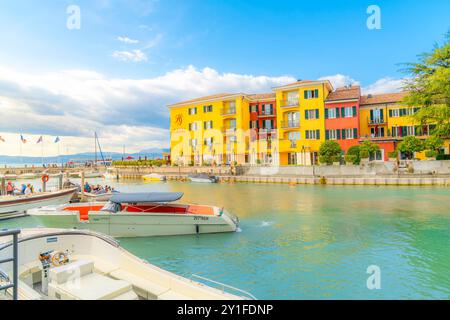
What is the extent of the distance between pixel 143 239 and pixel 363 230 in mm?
11056

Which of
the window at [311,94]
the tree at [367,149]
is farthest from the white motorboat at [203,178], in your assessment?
the tree at [367,149]

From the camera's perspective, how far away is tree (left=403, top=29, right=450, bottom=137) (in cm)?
3666

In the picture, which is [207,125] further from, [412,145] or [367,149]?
[412,145]

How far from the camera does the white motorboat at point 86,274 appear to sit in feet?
16.9

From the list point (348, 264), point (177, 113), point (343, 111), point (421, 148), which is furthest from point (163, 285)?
point (177, 113)

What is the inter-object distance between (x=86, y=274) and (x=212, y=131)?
50.8 m

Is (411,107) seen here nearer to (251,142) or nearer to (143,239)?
(251,142)

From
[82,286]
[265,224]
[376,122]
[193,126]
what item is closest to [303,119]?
[376,122]

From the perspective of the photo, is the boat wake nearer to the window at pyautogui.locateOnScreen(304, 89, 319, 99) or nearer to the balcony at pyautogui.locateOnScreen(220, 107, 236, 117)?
the window at pyautogui.locateOnScreen(304, 89, 319, 99)

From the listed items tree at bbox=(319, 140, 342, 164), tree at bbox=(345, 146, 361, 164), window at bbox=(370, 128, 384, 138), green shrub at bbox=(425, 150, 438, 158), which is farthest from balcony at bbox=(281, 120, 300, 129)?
green shrub at bbox=(425, 150, 438, 158)

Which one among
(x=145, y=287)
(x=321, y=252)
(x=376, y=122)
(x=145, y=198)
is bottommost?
(x=321, y=252)

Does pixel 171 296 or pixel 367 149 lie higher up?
pixel 367 149

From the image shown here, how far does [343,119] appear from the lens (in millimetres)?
45750

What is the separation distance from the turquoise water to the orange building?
1029 inches
